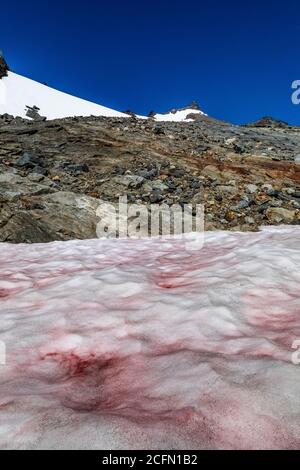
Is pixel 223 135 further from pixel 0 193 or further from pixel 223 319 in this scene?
pixel 223 319

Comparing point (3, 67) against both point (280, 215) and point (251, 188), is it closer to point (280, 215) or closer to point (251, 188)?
point (251, 188)

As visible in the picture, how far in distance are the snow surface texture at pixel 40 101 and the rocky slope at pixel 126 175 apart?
34.0 m

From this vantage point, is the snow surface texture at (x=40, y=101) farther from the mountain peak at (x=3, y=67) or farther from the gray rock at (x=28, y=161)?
the gray rock at (x=28, y=161)

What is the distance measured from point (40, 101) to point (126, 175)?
184 feet

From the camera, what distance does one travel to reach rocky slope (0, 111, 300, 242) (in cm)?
1302

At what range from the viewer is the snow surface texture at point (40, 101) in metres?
58.1

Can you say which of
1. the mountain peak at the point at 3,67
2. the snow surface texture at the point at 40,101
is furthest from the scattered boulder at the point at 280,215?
the mountain peak at the point at 3,67

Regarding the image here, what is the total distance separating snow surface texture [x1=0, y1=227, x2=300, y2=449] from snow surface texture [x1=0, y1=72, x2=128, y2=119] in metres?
48.7

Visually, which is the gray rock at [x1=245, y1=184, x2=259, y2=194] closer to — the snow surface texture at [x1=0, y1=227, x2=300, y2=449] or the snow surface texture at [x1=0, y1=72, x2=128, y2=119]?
the snow surface texture at [x1=0, y1=227, x2=300, y2=449]

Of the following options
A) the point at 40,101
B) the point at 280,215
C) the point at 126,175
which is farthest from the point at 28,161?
the point at 40,101

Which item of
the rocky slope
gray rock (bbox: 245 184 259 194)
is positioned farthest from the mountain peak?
gray rock (bbox: 245 184 259 194)

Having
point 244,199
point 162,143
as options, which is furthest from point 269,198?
point 162,143

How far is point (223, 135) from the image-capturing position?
2531 centimetres

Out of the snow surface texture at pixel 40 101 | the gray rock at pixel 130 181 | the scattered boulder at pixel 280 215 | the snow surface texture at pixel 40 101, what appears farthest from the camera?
the snow surface texture at pixel 40 101
